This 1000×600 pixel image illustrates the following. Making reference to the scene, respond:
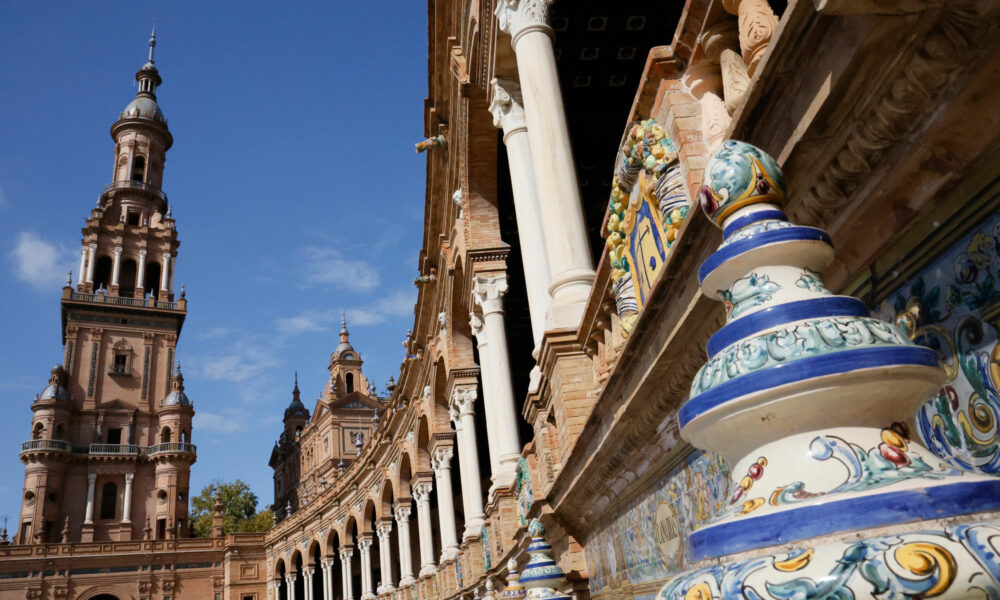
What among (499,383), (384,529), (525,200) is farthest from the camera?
(384,529)

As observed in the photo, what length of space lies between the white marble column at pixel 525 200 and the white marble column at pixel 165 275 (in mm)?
55507

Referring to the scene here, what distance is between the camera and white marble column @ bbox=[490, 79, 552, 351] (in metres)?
8.29

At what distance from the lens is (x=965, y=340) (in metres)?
1.60

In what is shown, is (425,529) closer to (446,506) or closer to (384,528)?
(446,506)

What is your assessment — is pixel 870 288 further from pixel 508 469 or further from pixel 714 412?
pixel 508 469

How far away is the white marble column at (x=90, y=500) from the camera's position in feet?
157

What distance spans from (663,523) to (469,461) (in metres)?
12.4

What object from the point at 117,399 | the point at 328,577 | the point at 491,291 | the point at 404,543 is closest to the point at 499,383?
the point at 491,291

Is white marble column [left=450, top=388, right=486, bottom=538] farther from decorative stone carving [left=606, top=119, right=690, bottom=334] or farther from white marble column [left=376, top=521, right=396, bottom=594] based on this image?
white marble column [left=376, top=521, right=396, bottom=594]

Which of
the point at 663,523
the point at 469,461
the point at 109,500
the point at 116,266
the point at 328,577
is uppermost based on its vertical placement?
the point at 116,266

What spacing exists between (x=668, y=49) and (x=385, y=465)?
26.7m

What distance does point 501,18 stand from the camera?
26.8 feet

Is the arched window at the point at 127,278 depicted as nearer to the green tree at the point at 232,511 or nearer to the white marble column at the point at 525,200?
the green tree at the point at 232,511

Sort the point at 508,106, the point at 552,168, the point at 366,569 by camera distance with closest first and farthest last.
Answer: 1. the point at 552,168
2. the point at 508,106
3. the point at 366,569
